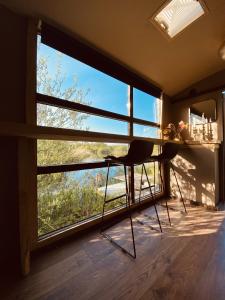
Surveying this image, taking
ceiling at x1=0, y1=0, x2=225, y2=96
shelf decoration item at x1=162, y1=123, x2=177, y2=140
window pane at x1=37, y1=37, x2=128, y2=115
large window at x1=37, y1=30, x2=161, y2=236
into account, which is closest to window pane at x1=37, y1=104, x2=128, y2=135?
large window at x1=37, y1=30, x2=161, y2=236

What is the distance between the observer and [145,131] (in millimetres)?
2920

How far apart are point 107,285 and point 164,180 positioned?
243cm

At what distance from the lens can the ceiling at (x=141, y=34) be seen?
1.50 metres

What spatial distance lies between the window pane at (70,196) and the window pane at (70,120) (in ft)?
1.72

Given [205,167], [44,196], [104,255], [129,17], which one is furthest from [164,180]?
[129,17]

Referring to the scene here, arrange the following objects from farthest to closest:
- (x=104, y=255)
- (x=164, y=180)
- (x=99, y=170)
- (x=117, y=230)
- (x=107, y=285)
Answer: (x=164, y=180), (x=99, y=170), (x=117, y=230), (x=104, y=255), (x=107, y=285)

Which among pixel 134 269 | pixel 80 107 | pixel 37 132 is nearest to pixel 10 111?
pixel 37 132

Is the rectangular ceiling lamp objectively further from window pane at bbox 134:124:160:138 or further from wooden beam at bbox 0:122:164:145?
wooden beam at bbox 0:122:164:145

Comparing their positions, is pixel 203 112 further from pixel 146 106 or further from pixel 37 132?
pixel 37 132

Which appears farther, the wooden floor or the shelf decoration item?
the shelf decoration item

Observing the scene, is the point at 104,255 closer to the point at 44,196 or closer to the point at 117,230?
the point at 117,230

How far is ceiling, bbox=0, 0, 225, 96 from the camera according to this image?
4.91 ft

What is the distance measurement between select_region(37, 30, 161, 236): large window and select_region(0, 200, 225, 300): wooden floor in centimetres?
40

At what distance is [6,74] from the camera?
1.36 meters
